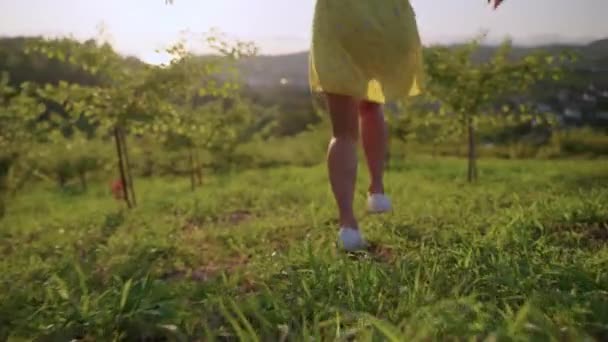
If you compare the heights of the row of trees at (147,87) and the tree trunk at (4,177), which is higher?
the row of trees at (147,87)

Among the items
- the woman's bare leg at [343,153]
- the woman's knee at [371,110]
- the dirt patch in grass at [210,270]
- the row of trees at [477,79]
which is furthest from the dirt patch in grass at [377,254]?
the row of trees at [477,79]

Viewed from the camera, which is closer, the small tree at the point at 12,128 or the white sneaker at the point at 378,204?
the white sneaker at the point at 378,204

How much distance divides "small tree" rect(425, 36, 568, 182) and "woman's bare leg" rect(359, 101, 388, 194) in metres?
5.38

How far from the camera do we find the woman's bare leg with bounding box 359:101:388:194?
243 cm

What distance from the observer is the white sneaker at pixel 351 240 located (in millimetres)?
2111

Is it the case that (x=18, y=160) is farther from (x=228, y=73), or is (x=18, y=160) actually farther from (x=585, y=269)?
(x=585, y=269)

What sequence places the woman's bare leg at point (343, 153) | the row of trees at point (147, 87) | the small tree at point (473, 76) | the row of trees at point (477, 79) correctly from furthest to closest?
the small tree at point (473, 76) < the row of trees at point (477, 79) < the row of trees at point (147, 87) < the woman's bare leg at point (343, 153)

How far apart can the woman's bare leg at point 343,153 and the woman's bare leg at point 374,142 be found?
229mm

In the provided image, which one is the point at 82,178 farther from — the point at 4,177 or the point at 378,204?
the point at 378,204

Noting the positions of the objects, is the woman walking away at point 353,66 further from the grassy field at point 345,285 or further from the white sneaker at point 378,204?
the grassy field at point 345,285

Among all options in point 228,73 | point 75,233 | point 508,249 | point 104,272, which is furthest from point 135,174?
point 508,249

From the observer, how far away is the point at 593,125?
36.1ft

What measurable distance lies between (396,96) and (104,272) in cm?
150

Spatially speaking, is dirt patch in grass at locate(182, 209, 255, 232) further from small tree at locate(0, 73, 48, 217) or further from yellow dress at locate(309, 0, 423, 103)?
yellow dress at locate(309, 0, 423, 103)
